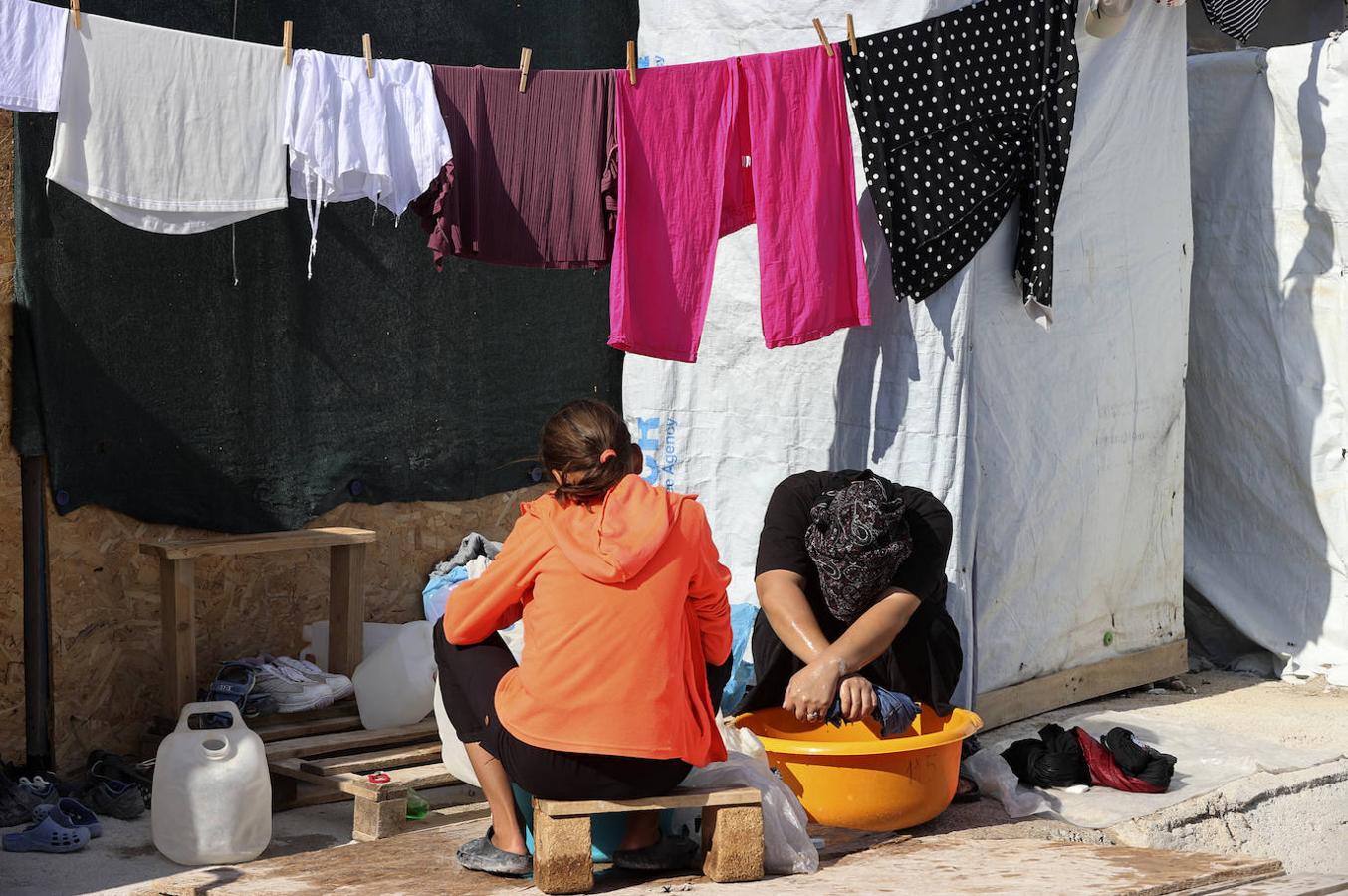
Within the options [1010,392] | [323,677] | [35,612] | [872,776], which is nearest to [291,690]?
[323,677]

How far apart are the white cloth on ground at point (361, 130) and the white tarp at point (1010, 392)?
149 cm

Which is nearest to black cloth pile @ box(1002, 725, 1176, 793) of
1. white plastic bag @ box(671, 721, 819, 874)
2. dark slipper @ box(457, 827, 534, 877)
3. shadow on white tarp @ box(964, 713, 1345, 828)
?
shadow on white tarp @ box(964, 713, 1345, 828)

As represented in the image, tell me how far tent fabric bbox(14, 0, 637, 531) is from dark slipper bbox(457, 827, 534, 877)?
222 centimetres

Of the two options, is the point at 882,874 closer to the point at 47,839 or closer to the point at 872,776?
the point at 872,776

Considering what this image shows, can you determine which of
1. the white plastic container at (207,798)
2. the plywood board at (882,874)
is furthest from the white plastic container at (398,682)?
the plywood board at (882,874)

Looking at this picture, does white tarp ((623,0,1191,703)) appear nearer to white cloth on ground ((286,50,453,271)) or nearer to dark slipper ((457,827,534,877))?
white cloth on ground ((286,50,453,271))

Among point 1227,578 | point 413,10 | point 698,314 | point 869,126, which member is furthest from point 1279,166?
point 413,10

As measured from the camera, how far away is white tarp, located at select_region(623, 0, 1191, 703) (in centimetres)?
539

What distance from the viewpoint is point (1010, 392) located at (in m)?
5.52

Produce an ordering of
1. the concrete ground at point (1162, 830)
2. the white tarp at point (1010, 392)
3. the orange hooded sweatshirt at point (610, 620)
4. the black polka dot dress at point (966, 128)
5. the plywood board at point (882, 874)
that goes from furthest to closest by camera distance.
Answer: the white tarp at point (1010, 392) < the black polka dot dress at point (966, 128) < the concrete ground at point (1162, 830) < the plywood board at point (882, 874) < the orange hooded sweatshirt at point (610, 620)

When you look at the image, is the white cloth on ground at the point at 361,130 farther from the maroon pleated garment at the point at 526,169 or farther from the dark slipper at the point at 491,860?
the dark slipper at the point at 491,860

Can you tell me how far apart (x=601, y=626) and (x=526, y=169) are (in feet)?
5.92

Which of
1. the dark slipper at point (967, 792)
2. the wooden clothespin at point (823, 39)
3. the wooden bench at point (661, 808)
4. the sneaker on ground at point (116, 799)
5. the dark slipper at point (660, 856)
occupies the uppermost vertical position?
the wooden clothespin at point (823, 39)

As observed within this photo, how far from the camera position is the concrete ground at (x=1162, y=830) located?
4543mm
